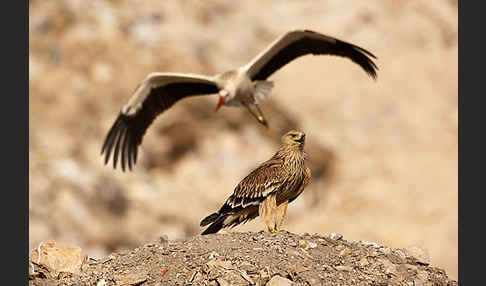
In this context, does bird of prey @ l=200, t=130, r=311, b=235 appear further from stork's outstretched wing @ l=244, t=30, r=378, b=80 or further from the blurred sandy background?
the blurred sandy background

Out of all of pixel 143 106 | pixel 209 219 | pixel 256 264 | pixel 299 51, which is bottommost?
pixel 256 264

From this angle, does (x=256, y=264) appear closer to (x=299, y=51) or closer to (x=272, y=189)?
(x=272, y=189)

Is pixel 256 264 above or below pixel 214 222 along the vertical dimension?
below

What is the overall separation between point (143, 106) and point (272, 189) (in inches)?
216

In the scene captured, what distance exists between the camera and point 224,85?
13984 millimetres

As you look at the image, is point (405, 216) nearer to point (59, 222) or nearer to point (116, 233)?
point (116, 233)

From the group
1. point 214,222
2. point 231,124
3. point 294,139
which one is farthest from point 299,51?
point 231,124

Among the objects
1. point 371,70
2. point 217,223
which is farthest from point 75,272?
point 371,70

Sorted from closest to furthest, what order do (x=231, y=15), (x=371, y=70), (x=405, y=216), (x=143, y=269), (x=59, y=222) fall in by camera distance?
(x=143, y=269) < (x=371, y=70) < (x=59, y=222) < (x=405, y=216) < (x=231, y=15)

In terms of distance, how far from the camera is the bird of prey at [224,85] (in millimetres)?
13742

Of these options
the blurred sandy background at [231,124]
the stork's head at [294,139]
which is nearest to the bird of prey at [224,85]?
the stork's head at [294,139]

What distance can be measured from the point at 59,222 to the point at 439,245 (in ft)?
30.9

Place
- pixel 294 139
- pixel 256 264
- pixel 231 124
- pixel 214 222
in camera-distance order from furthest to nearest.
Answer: pixel 231 124
pixel 214 222
pixel 294 139
pixel 256 264

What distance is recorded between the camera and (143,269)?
883cm
